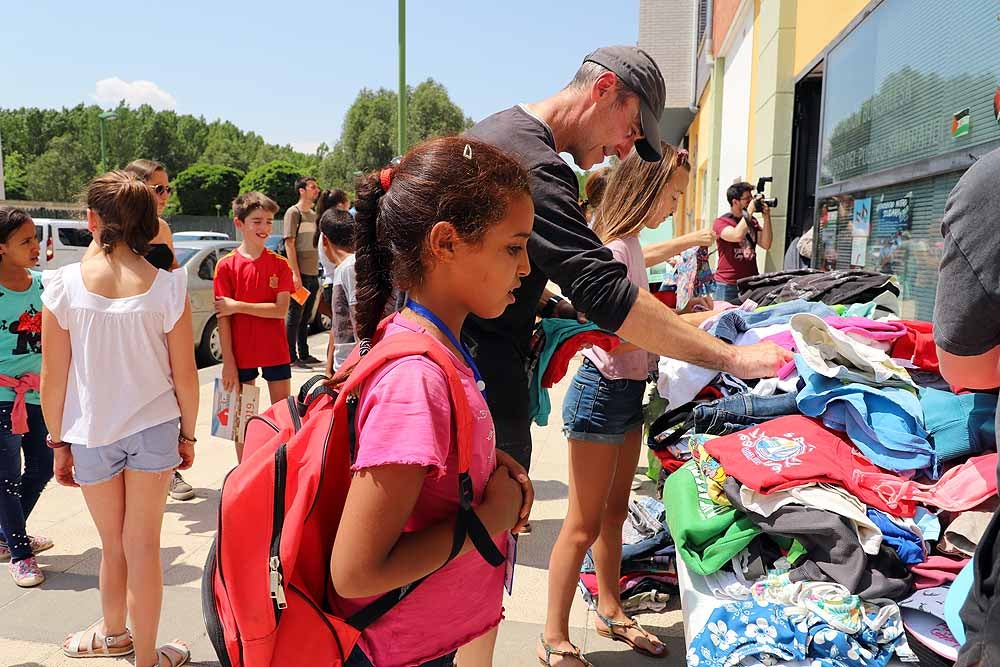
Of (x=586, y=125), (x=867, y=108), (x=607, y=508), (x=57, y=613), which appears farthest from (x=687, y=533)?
(x=867, y=108)

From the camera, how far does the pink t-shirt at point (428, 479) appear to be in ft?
4.13

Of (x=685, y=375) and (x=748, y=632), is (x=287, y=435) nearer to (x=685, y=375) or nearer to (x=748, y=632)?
(x=748, y=632)

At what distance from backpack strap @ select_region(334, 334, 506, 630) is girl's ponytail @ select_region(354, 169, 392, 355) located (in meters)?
0.26

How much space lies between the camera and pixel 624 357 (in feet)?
9.48

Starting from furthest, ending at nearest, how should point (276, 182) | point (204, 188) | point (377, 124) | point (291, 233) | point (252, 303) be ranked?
point (204, 188), point (276, 182), point (377, 124), point (291, 233), point (252, 303)

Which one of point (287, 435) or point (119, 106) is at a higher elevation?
point (119, 106)

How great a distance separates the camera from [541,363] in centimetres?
251

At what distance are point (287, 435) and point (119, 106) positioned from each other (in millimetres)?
86757

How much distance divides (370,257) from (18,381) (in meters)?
2.92

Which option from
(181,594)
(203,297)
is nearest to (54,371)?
(181,594)

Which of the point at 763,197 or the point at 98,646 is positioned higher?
the point at 763,197

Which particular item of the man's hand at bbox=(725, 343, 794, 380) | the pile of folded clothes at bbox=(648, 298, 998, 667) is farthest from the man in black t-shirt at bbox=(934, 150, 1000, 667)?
the man's hand at bbox=(725, 343, 794, 380)

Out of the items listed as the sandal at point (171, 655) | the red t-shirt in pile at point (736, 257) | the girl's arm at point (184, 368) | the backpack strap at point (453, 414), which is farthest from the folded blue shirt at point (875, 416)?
the red t-shirt in pile at point (736, 257)

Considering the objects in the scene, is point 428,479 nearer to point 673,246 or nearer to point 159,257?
point 159,257
